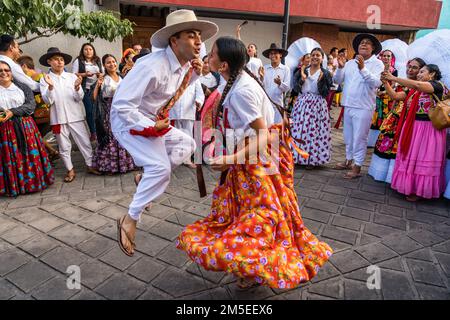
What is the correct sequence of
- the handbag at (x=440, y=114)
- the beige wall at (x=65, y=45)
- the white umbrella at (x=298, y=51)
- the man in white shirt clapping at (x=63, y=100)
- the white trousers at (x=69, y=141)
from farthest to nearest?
the beige wall at (x=65, y=45) < the white umbrella at (x=298, y=51) < the white trousers at (x=69, y=141) < the man in white shirt clapping at (x=63, y=100) < the handbag at (x=440, y=114)

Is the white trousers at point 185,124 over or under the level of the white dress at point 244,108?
under

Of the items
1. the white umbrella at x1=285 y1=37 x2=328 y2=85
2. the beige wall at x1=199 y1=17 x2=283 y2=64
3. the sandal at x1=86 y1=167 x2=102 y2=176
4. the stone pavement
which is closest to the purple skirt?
the stone pavement

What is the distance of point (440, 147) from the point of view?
457 centimetres

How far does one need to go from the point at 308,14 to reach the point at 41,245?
12.7 metres

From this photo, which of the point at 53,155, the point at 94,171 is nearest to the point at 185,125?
the point at 94,171

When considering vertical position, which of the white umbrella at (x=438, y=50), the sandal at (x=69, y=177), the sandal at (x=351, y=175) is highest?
the white umbrella at (x=438, y=50)

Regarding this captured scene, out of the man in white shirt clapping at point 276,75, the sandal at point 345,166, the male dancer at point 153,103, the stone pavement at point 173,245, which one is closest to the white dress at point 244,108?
the male dancer at point 153,103

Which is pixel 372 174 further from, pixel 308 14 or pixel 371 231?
pixel 308 14

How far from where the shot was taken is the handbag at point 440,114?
416 centimetres

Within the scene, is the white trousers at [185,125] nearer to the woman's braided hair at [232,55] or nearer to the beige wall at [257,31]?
the woman's braided hair at [232,55]

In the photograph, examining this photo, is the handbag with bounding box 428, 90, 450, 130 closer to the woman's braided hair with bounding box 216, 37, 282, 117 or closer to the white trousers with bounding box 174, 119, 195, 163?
the woman's braided hair with bounding box 216, 37, 282, 117

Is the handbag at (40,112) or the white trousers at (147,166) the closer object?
the white trousers at (147,166)

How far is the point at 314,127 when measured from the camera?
589 cm

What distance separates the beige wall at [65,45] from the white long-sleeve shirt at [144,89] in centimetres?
584
